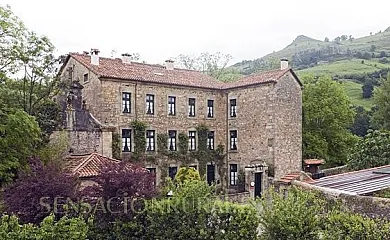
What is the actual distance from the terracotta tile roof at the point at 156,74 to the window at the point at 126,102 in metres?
1.02

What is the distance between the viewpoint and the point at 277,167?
27016 mm

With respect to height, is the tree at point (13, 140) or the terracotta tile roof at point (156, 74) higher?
the terracotta tile roof at point (156, 74)

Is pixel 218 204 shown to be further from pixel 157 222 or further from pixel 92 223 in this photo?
pixel 92 223

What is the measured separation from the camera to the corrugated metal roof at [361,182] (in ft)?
44.2

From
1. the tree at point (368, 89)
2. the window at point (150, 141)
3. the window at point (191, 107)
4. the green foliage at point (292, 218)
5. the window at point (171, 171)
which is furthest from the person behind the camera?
the tree at point (368, 89)

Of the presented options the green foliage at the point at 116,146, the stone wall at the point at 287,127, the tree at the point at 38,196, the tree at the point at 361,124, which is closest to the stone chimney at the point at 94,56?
the green foliage at the point at 116,146

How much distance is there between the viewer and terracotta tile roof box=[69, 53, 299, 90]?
25.2m

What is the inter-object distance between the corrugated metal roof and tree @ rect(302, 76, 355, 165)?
1620cm

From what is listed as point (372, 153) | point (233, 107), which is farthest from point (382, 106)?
point (233, 107)

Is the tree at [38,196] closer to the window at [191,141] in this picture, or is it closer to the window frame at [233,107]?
the window at [191,141]

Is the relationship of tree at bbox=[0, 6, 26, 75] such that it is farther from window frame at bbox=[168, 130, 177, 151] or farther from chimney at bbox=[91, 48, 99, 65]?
window frame at bbox=[168, 130, 177, 151]

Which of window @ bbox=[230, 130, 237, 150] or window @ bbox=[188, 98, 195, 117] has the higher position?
window @ bbox=[188, 98, 195, 117]

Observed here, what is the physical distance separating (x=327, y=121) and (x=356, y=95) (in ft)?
94.8

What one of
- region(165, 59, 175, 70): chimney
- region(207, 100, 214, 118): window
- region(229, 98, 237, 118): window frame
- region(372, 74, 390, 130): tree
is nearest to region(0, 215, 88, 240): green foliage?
region(207, 100, 214, 118): window
